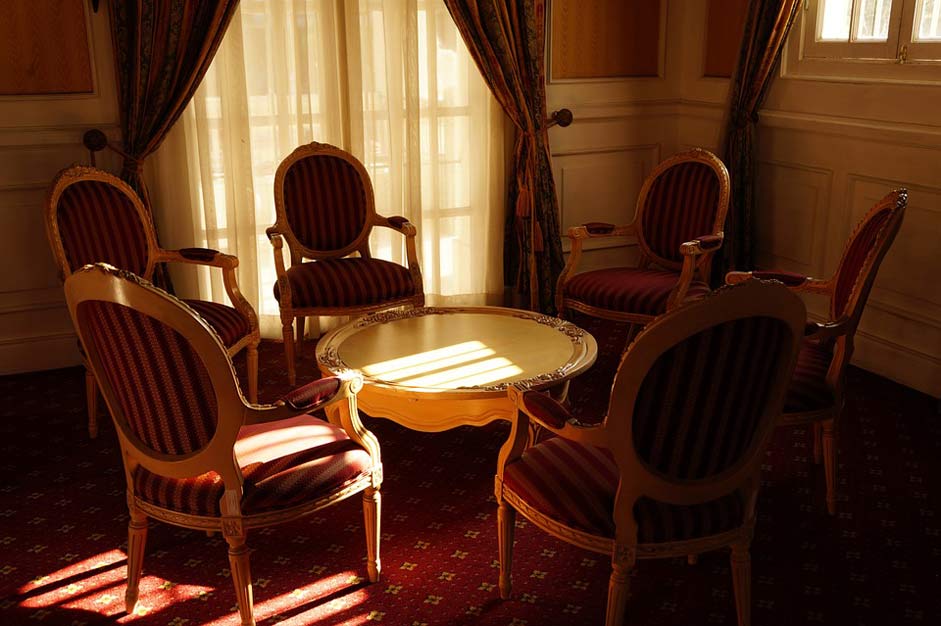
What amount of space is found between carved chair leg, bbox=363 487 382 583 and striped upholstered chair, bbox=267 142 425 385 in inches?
45.7

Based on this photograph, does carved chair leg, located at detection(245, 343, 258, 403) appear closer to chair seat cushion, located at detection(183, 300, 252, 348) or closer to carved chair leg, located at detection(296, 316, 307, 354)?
chair seat cushion, located at detection(183, 300, 252, 348)

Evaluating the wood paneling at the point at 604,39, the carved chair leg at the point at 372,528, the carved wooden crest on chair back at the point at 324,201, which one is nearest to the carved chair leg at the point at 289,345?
the carved wooden crest on chair back at the point at 324,201

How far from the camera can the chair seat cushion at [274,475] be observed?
171cm

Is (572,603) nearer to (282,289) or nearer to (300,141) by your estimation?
(282,289)

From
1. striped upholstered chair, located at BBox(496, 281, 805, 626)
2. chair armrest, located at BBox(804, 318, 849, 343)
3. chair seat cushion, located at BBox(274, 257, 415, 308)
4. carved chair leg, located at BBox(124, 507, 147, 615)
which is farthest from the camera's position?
chair seat cushion, located at BBox(274, 257, 415, 308)

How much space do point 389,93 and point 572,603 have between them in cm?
217

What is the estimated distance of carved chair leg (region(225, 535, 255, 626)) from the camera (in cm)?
172

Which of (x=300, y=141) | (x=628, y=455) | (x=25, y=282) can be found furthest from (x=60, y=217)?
(x=628, y=455)

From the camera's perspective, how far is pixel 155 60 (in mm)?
3098

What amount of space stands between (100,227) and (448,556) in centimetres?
149

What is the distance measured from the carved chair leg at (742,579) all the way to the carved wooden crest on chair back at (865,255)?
0.78 metres

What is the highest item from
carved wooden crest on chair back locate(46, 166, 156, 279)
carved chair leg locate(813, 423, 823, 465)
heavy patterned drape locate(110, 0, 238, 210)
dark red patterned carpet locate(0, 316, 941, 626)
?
heavy patterned drape locate(110, 0, 238, 210)

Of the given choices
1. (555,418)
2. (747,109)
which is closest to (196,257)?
(555,418)

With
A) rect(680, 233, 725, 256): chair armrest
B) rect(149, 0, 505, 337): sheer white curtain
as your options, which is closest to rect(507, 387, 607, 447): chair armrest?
rect(680, 233, 725, 256): chair armrest
